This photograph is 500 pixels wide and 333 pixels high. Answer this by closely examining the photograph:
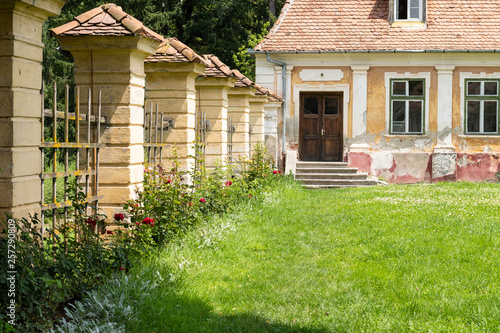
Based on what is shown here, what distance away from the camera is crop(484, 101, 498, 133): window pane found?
20.5 meters

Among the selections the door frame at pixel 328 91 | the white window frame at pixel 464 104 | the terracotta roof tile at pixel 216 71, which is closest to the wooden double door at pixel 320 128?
the door frame at pixel 328 91

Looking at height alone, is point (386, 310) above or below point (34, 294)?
below

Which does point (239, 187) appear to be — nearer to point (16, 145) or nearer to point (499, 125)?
point (16, 145)

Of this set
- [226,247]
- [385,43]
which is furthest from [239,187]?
[385,43]

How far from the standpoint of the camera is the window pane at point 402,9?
830 inches

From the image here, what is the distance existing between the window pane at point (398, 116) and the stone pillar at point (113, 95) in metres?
15.1

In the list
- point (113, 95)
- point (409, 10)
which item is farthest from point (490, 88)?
point (113, 95)

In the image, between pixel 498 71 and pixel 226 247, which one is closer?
pixel 226 247

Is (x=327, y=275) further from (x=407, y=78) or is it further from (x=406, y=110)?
(x=407, y=78)

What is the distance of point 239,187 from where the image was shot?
10969 mm

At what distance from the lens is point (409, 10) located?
21.0 meters

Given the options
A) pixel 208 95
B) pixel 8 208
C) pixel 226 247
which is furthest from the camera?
pixel 208 95

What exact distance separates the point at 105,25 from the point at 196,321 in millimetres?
3368

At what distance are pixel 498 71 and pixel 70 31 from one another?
17229 millimetres
